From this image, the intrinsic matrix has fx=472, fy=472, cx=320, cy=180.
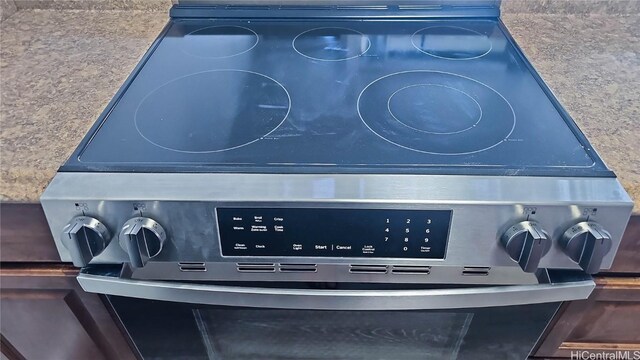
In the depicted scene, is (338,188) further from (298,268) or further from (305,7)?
(305,7)

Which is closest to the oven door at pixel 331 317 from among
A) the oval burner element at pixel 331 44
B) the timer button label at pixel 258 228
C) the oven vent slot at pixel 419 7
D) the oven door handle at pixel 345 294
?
the oven door handle at pixel 345 294

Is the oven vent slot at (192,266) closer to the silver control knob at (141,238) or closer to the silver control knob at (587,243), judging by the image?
the silver control knob at (141,238)

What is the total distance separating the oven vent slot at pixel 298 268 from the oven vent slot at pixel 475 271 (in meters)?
0.20

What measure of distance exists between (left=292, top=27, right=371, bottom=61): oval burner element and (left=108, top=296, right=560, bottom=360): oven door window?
0.45 m

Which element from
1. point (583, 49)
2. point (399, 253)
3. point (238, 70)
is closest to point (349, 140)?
point (399, 253)

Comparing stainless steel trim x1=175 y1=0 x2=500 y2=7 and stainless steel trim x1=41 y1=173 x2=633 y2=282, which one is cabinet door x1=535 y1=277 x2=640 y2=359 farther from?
stainless steel trim x1=175 y1=0 x2=500 y2=7

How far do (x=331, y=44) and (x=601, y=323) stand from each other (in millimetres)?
657

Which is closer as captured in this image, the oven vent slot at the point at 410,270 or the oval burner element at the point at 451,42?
the oven vent slot at the point at 410,270

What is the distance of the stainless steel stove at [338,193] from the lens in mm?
559

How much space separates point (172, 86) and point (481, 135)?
483 millimetres

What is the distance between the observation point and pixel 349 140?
64cm

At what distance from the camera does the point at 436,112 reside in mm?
697

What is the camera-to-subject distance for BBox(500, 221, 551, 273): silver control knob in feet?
1.80

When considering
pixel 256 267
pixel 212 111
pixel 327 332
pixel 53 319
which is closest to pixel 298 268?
pixel 256 267
